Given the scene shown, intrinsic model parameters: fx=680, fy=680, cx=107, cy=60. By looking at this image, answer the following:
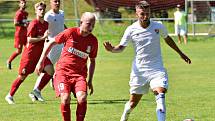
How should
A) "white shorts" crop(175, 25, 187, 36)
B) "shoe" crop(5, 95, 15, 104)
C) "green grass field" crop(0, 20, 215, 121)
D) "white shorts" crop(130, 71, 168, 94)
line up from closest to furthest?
"white shorts" crop(130, 71, 168, 94), "green grass field" crop(0, 20, 215, 121), "shoe" crop(5, 95, 15, 104), "white shorts" crop(175, 25, 187, 36)

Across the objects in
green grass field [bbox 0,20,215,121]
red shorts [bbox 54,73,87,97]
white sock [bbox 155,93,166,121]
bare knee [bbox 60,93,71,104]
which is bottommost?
green grass field [bbox 0,20,215,121]

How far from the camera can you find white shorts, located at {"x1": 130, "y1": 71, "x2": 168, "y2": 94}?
33.5 feet

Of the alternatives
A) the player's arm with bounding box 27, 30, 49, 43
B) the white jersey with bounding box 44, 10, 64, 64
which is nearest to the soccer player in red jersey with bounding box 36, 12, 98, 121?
the player's arm with bounding box 27, 30, 49, 43

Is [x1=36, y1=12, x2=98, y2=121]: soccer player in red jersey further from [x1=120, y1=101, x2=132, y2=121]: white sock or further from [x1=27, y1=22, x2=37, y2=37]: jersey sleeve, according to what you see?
[x1=27, y1=22, x2=37, y2=37]: jersey sleeve

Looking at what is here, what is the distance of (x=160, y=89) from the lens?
10.1 meters

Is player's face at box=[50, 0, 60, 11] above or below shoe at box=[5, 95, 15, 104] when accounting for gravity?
above

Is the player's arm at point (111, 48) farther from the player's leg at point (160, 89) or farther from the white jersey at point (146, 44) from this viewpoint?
the player's leg at point (160, 89)

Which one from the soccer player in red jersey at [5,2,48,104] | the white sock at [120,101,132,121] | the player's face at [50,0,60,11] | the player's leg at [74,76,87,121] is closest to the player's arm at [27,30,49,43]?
the soccer player in red jersey at [5,2,48,104]

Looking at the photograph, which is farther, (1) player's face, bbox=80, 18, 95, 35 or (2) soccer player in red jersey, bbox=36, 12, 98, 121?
(2) soccer player in red jersey, bbox=36, 12, 98, 121

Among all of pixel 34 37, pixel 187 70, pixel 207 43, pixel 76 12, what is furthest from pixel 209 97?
pixel 76 12

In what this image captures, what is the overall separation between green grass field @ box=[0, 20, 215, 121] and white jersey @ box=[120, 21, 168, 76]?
1.52 meters

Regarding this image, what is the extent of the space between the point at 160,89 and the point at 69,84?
4.45 feet

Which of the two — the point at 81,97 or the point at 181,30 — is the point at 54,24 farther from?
the point at 181,30

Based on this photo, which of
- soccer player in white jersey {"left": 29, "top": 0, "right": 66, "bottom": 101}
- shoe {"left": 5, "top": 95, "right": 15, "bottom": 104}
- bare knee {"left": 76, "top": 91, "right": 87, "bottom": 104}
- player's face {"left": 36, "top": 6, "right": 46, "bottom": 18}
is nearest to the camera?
bare knee {"left": 76, "top": 91, "right": 87, "bottom": 104}
